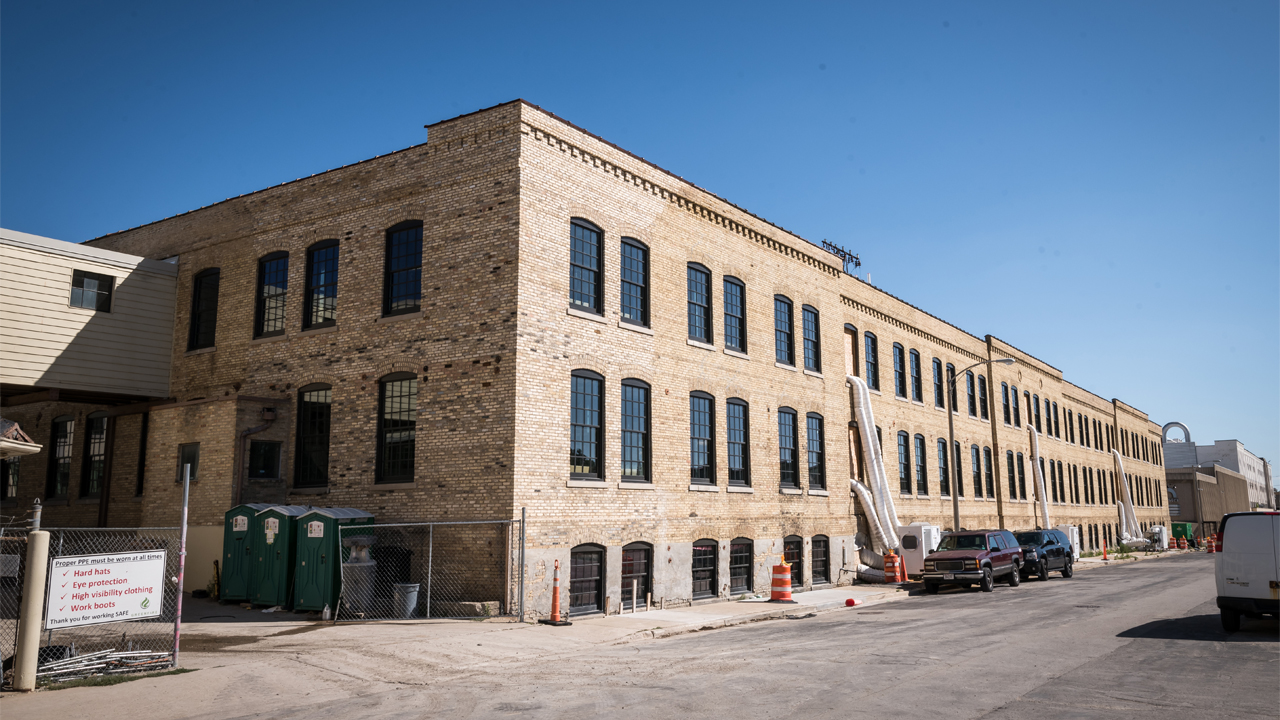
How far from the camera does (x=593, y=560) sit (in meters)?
18.5

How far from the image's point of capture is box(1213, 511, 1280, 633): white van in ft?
45.5

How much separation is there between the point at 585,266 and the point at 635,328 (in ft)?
6.41

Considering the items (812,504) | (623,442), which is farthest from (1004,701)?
(812,504)

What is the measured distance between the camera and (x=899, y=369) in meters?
34.5

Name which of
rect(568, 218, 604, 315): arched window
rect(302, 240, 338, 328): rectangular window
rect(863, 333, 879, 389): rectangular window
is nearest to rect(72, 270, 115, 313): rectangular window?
rect(302, 240, 338, 328): rectangular window

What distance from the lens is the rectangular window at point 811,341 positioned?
Result: 27.6 metres

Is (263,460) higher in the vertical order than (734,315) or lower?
lower

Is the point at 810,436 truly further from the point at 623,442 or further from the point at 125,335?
the point at 125,335

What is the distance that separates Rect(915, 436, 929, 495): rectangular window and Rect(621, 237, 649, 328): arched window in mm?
17717

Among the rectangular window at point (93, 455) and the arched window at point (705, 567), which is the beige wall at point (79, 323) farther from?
the arched window at point (705, 567)

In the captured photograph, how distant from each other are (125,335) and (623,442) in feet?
44.8

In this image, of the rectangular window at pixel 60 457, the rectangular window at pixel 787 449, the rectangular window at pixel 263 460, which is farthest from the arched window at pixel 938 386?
the rectangular window at pixel 60 457

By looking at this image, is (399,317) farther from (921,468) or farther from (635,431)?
(921,468)

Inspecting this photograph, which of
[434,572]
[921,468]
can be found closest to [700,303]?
[434,572]
